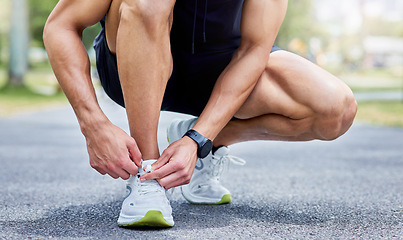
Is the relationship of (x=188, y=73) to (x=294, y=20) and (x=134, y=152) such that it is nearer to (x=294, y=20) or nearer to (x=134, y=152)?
(x=134, y=152)

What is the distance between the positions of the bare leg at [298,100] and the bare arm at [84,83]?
510 millimetres

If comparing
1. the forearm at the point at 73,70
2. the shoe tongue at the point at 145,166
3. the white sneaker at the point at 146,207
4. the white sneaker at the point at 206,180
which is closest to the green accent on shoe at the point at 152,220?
the white sneaker at the point at 146,207

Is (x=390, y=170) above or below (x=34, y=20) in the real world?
above

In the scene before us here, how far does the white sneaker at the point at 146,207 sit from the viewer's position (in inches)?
59.1

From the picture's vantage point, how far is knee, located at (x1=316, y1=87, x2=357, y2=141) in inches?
69.4

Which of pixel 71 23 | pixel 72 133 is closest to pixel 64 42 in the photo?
pixel 71 23

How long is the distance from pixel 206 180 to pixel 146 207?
1.57 ft

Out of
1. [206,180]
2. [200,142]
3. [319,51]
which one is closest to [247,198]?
[206,180]

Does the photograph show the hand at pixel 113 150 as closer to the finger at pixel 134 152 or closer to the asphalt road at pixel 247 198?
the finger at pixel 134 152

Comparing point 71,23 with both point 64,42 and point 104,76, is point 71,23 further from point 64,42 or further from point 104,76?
point 104,76

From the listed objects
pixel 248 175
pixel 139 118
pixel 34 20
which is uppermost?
pixel 139 118

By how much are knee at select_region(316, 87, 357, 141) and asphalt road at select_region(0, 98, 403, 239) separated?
275mm

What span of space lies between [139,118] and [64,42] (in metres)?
0.31

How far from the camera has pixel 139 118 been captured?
1.54 meters
